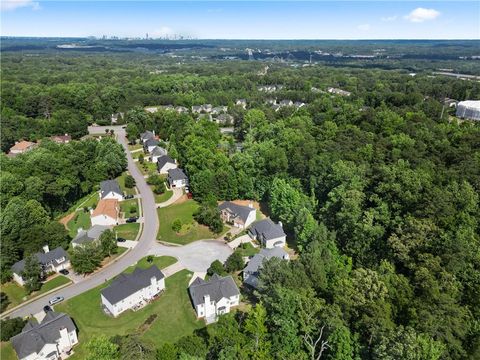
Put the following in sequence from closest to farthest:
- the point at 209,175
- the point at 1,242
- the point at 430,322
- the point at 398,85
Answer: the point at 430,322
the point at 1,242
the point at 209,175
the point at 398,85

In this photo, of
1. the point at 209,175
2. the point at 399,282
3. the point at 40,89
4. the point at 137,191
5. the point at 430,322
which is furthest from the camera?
the point at 40,89

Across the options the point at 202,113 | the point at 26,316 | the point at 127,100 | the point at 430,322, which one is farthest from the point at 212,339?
the point at 127,100

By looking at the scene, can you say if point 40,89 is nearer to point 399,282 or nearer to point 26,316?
point 26,316

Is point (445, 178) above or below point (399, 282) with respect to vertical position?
above

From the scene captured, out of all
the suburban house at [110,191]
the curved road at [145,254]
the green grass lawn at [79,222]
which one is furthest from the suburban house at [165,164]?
the green grass lawn at [79,222]

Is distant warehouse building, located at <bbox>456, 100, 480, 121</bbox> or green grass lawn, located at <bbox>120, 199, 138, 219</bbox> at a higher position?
distant warehouse building, located at <bbox>456, 100, 480, 121</bbox>

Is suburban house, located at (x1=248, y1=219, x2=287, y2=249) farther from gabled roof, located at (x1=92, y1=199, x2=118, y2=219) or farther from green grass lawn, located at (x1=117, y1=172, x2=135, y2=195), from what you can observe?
green grass lawn, located at (x1=117, y1=172, x2=135, y2=195)

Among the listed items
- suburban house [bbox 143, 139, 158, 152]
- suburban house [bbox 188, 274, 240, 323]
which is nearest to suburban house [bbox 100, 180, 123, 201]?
suburban house [bbox 143, 139, 158, 152]
